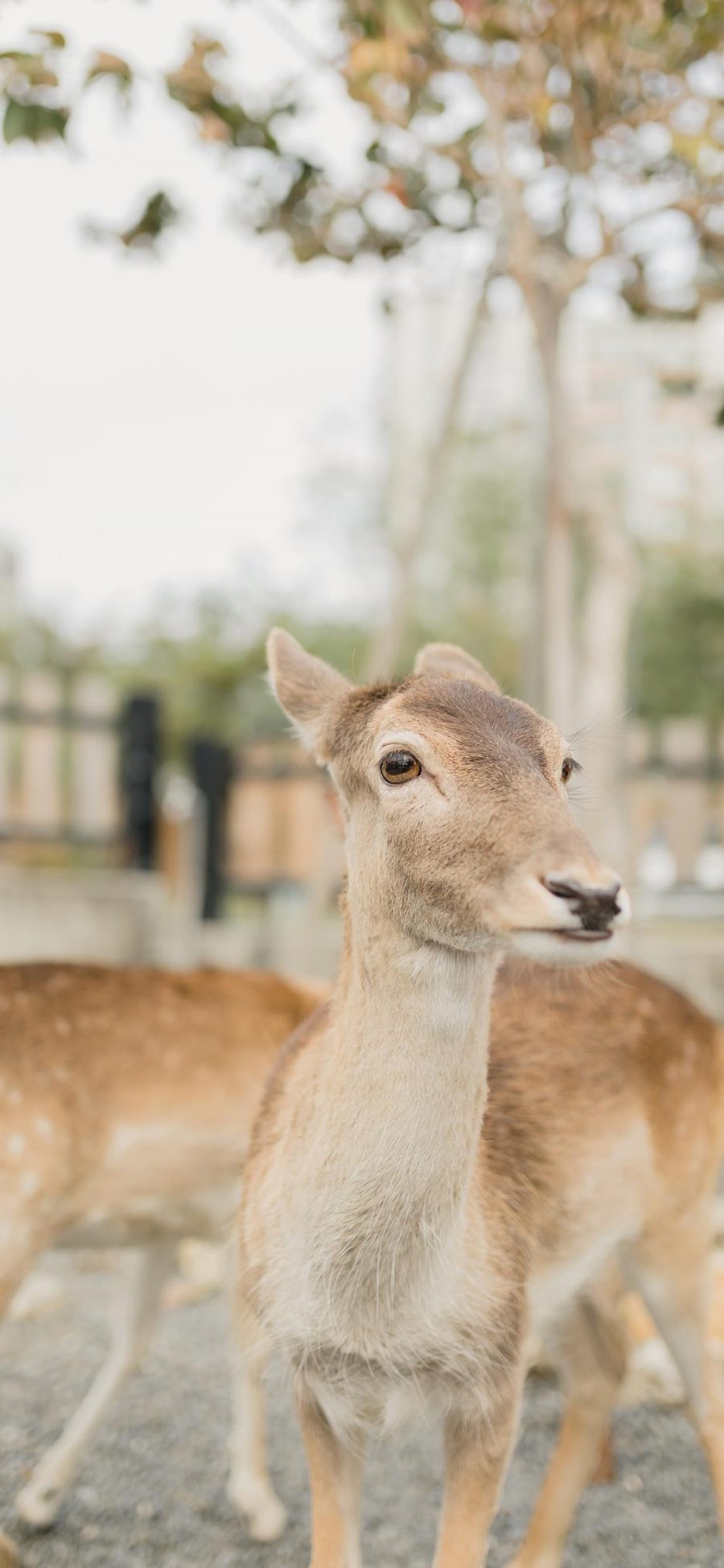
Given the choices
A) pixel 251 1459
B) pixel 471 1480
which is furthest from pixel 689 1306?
pixel 251 1459

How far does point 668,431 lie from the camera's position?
1341 inches

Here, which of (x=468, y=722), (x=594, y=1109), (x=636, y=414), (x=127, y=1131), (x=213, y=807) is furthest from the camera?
(x=636, y=414)

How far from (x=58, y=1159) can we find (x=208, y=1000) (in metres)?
0.70

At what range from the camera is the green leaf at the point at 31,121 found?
3.48 m

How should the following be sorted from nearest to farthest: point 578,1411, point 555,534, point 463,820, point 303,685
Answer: point 463,820 < point 303,685 < point 578,1411 < point 555,534

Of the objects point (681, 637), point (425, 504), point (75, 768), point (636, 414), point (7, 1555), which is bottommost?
point (7, 1555)

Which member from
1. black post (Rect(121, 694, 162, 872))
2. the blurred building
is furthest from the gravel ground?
the blurred building

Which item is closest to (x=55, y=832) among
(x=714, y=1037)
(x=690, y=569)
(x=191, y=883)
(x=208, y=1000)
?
(x=191, y=883)

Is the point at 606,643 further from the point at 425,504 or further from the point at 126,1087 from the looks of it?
the point at 126,1087

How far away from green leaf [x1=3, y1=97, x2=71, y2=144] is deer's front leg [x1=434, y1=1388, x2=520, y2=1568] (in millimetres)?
3019

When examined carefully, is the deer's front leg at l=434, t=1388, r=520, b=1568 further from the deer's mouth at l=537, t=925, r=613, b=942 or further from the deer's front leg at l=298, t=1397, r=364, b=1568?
the deer's mouth at l=537, t=925, r=613, b=942

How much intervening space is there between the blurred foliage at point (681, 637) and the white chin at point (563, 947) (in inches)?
1100

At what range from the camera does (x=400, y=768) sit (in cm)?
200

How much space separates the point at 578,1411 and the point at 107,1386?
1.15 meters
